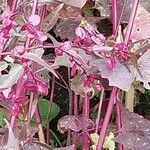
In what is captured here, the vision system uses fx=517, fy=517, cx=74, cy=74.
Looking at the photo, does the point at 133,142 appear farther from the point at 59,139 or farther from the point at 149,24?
the point at 59,139

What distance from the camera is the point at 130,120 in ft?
3.10

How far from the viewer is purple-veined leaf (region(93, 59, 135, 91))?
2.35ft

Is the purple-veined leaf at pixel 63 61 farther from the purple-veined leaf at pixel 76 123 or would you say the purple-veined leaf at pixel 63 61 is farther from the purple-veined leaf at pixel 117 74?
the purple-veined leaf at pixel 76 123

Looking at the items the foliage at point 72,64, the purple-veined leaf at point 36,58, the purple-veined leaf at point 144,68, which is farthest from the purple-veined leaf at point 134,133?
the purple-veined leaf at point 36,58

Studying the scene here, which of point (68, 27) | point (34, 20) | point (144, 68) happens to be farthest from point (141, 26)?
point (34, 20)

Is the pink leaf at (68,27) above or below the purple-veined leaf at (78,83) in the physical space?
above

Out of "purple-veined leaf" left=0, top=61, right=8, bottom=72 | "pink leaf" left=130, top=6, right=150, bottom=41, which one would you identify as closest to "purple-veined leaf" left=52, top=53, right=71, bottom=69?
"purple-veined leaf" left=0, top=61, right=8, bottom=72

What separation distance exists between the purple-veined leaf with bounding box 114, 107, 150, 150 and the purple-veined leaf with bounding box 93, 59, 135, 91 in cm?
16

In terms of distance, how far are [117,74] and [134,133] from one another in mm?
199

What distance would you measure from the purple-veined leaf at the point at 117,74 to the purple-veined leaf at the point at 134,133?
16 cm

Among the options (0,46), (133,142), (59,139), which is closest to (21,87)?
(0,46)

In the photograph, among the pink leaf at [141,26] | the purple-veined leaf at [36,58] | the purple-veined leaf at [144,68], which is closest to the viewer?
the purple-veined leaf at [36,58]

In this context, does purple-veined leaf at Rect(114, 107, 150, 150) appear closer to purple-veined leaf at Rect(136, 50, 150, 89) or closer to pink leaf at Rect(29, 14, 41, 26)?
purple-veined leaf at Rect(136, 50, 150, 89)

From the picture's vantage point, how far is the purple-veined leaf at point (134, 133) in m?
0.87
